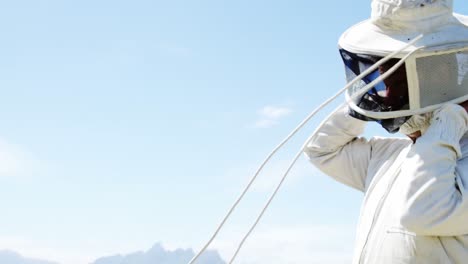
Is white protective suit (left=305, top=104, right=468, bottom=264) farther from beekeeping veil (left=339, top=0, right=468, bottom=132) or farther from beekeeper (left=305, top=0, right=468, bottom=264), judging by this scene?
beekeeping veil (left=339, top=0, right=468, bottom=132)

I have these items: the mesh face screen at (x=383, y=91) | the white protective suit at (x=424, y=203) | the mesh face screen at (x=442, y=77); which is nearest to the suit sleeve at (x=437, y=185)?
the white protective suit at (x=424, y=203)

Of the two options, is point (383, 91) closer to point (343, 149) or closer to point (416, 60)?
point (416, 60)

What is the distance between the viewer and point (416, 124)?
4.39 meters

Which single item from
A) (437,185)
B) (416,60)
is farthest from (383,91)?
(437,185)

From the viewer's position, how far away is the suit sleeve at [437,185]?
3.99 meters

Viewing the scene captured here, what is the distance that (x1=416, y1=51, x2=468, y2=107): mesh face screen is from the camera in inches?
168

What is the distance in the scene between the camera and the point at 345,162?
505 cm

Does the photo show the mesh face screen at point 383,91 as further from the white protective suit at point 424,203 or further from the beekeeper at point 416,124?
the white protective suit at point 424,203

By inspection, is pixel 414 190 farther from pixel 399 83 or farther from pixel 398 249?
pixel 399 83

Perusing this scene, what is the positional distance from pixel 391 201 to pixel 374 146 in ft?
2.48

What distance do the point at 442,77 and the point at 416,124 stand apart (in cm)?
33

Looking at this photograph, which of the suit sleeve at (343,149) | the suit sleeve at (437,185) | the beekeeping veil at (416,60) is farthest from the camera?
the suit sleeve at (343,149)

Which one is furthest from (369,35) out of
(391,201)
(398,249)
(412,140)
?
(398,249)

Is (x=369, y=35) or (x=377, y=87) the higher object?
(x=369, y=35)
